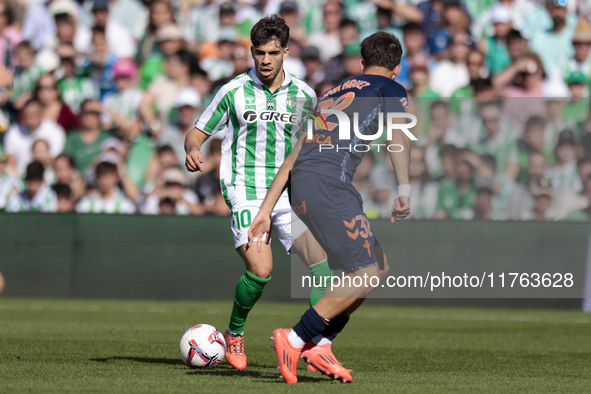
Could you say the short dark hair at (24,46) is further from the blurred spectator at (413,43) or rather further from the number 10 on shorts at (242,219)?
the number 10 on shorts at (242,219)

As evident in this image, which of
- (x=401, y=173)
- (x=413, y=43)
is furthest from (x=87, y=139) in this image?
(x=401, y=173)

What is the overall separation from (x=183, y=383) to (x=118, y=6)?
1017cm

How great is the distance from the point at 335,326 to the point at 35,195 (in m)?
7.55

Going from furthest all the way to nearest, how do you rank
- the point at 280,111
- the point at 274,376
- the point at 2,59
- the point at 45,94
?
the point at 2,59, the point at 45,94, the point at 280,111, the point at 274,376

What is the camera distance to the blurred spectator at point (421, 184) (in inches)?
418

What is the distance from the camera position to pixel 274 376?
524 cm

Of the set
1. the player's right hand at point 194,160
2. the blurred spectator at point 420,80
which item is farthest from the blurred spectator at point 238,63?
the player's right hand at point 194,160

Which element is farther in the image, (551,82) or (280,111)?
(551,82)

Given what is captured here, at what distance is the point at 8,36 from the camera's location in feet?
44.3

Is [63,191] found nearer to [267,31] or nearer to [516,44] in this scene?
[267,31]

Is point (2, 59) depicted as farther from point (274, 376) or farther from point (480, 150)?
point (274, 376)

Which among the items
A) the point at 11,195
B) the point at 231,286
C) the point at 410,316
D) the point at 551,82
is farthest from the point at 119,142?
the point at 551,82

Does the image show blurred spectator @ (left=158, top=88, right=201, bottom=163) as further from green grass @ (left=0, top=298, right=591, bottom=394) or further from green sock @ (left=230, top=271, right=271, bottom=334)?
green sock @ (left=230, top=271, right=271, bottom=334)

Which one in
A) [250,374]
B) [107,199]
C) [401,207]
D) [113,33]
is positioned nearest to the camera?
[401,207]
